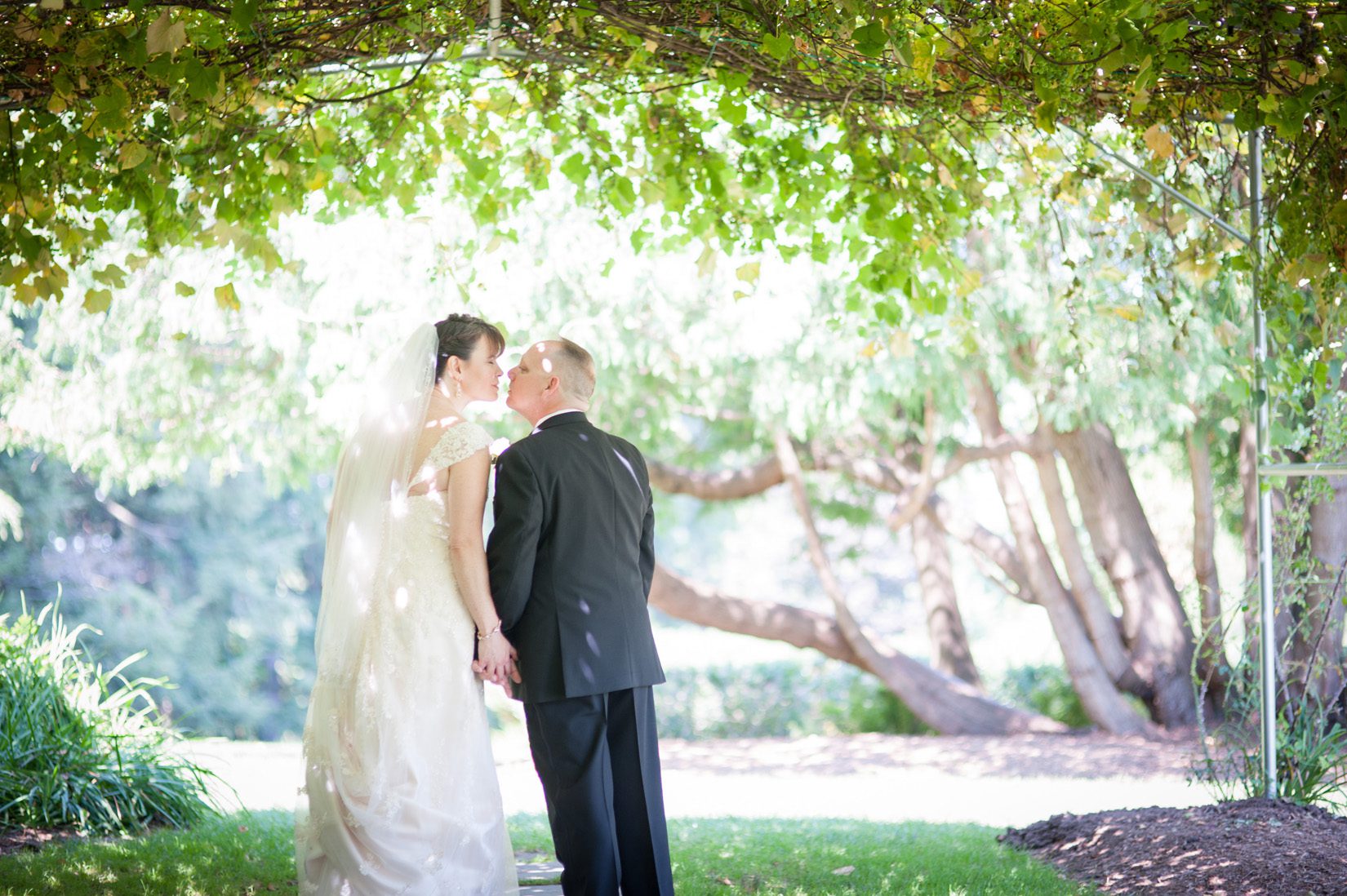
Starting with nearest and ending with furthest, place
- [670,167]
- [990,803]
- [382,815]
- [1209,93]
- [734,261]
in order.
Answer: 1. [382,815]
2. [1209,93]
3. [670,167]
4. [990,803]
5. [734,261]

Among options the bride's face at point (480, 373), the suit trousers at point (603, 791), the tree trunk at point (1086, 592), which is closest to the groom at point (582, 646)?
the suit trousers at point (603, 791)

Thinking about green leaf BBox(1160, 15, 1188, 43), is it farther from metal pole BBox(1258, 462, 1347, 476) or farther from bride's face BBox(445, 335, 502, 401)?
bride's face BBox(445, 335, 502, 401)

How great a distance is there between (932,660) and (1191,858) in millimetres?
9068

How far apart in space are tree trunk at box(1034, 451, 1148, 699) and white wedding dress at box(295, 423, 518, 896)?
8.06 meters

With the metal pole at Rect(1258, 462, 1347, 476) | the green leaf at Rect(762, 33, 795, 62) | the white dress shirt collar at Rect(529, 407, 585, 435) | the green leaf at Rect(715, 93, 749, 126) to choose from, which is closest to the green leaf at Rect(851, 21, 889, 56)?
the green leaf at Rect(762, 33, 795, 62)

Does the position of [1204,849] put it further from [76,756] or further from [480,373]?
[76,756]

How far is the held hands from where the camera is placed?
379 centimetres

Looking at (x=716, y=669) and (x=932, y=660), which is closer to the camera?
(x=932, y=660)

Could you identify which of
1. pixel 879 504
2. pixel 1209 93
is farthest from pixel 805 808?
pixel 879 504

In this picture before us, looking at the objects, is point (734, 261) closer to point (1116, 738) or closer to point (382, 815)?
point (1116, 738)

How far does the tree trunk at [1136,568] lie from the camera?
1066 centimetres

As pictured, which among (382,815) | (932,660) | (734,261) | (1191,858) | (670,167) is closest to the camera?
(382,815)

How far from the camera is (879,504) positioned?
2142cm

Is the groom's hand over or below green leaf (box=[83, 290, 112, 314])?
below
